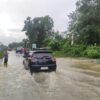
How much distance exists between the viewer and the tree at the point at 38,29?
115750 mm

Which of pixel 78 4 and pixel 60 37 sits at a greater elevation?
pixel 78 4

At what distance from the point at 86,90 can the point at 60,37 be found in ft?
280

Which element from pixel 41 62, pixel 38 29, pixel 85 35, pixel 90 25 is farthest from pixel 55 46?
pixel 41 62

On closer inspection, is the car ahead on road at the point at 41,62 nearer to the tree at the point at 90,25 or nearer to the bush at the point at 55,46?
the tree at the point at 90,25

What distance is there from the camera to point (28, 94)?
13.5 metres

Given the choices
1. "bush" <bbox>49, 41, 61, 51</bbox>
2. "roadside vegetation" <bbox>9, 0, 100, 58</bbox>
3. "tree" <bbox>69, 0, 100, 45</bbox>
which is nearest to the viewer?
"roadside vegetation" <bbox>9, 0, 100, 58</bbox>

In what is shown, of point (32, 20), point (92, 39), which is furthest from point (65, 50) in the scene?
point (32, 20)

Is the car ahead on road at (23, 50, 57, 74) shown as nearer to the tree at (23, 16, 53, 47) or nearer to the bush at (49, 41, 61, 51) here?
the bush at (49, 41, 61, 51)

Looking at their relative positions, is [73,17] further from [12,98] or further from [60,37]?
[12,98]

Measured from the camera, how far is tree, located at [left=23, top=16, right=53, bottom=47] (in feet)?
380

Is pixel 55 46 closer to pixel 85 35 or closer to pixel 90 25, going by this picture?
→ pixel 85 35

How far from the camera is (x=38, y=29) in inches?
4582

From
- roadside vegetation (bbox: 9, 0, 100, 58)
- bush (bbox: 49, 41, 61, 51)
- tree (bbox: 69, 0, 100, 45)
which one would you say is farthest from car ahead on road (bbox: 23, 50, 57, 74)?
bush (bbox: 49, 41, 61, 51)

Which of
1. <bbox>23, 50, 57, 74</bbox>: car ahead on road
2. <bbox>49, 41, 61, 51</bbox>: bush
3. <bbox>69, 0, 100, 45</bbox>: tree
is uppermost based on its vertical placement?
<bbox>69, 0, 100, 45</bbox>: tree
